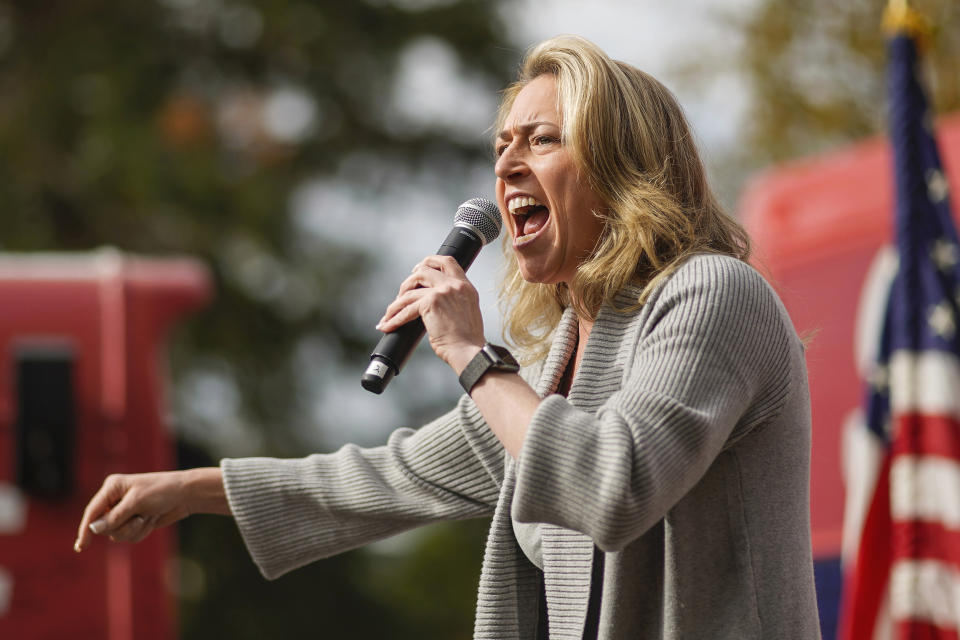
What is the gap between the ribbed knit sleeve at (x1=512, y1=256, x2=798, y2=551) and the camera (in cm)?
164

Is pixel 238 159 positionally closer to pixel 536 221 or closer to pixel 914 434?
pixel 914 434

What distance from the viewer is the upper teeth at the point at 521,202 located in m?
2.14

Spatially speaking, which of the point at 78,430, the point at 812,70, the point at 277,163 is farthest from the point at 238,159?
the point at 78,430

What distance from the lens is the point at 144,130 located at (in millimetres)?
10062

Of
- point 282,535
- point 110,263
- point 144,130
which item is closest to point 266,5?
point 144,130

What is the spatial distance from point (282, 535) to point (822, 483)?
243 centimetres

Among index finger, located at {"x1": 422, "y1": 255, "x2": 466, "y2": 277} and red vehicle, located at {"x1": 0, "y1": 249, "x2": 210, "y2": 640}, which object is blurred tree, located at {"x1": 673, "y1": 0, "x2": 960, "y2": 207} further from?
index finger, located at {"x1": 422, "y1": 255, "x2": 466, "y2": 277}

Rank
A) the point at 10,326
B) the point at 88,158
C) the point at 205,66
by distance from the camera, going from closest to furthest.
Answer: the point at 10,326
the point at 88,158
the point at 205,66

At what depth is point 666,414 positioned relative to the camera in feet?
5.50

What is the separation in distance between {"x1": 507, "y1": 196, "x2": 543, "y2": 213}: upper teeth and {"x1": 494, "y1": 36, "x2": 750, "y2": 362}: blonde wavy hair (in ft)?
0.37

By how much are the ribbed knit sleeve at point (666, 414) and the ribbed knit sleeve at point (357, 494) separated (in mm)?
523

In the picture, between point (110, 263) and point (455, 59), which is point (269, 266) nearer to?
point (455, 59)

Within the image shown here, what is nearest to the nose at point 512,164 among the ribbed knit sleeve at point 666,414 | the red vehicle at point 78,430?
the ribbed knit sleeve at point 666,414

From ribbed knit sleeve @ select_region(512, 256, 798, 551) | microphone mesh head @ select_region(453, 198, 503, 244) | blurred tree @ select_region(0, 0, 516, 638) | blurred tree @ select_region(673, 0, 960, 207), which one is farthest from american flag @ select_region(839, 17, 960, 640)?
blurred tree @ select_region(0, 0, 516, 638)
